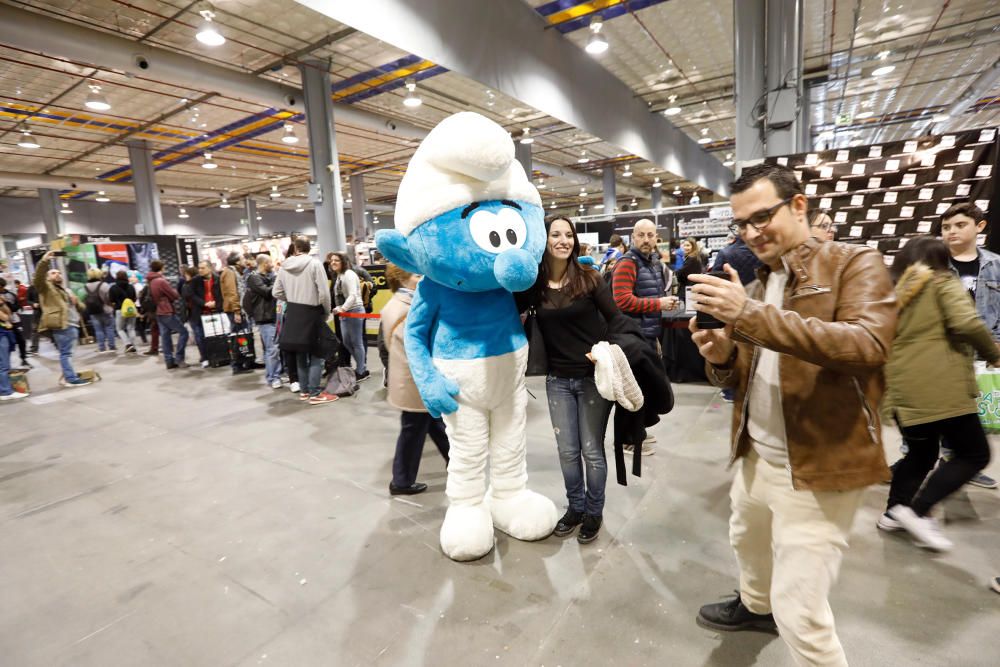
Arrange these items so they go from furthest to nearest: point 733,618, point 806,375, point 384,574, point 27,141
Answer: point 27,141
point 384,574
point 733,618
point 806,375

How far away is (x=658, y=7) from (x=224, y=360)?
8.39 meters

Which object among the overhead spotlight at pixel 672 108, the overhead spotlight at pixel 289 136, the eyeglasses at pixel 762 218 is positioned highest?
the overhead spotlight at pixel 672 108

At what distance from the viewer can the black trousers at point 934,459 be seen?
2293 mm

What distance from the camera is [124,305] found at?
9.03m

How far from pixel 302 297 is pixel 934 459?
5.16 meters

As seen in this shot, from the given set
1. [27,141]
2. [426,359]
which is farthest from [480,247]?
[27,141]

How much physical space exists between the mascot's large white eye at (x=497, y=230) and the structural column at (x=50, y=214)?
63.9ft

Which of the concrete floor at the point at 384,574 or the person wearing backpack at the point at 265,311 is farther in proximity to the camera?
the person wearing backpack at the point at 265,311

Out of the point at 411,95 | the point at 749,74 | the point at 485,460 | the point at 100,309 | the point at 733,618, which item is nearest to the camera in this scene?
the point at 733,618

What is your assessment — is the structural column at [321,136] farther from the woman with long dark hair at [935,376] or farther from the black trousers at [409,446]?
the woman with long dark hair at [935,376]

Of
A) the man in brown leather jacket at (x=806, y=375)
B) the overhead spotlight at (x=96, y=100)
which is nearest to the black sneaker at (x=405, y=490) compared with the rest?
the man in brown leather jacket at (x=806, y=375)

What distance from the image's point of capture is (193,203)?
841 inches

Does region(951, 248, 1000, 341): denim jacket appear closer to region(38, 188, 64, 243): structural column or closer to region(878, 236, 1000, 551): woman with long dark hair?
region(878, 236, 1000, 551): woman with long dark hair

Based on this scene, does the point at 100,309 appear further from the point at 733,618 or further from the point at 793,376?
the point at 793,376
